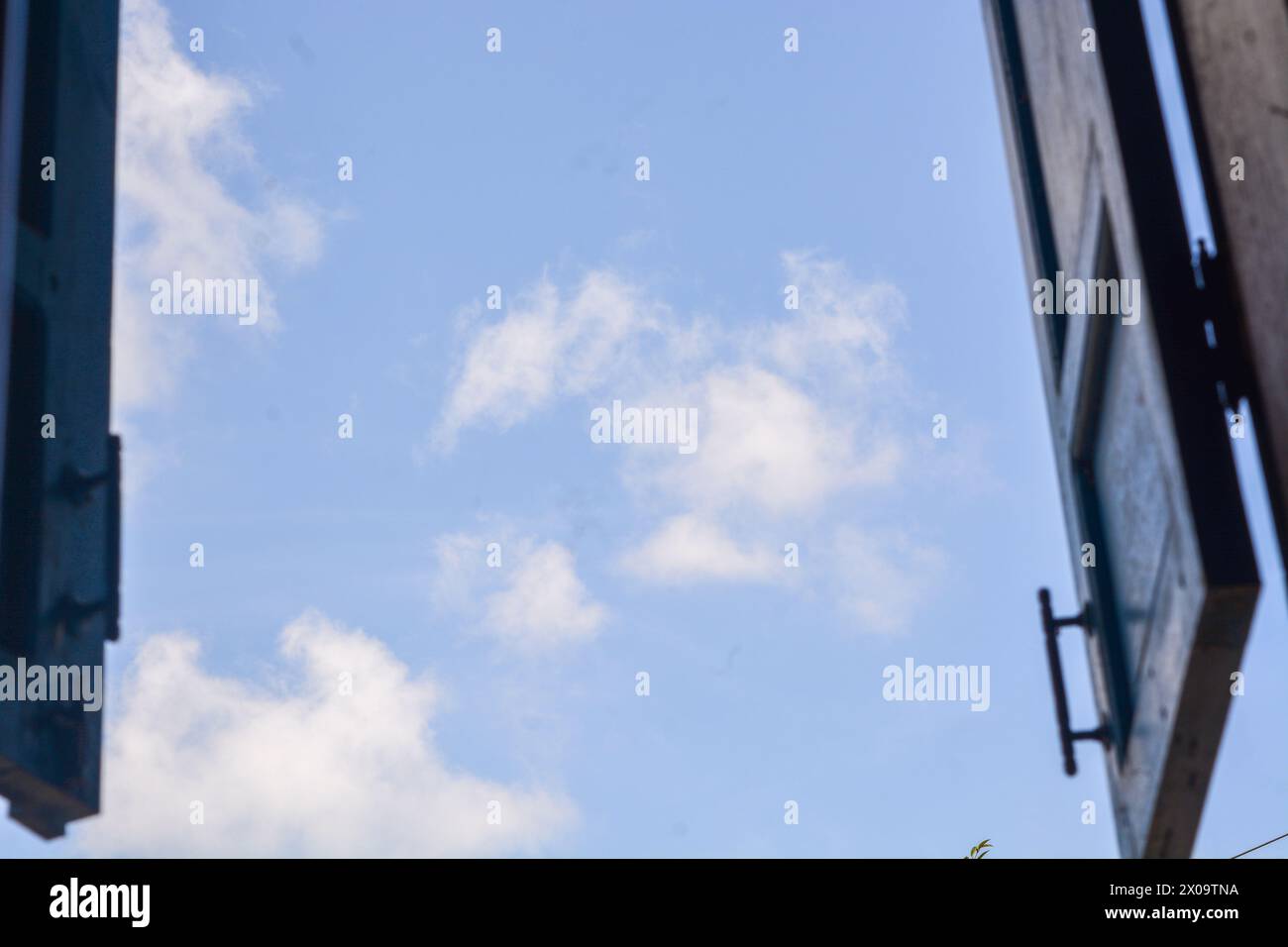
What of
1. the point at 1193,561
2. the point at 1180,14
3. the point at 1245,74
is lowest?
the point at 1193,561

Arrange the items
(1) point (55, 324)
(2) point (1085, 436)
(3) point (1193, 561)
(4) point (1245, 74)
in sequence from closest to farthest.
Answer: (3) point (1193, 561) < (4) point (1245, 74) < (2) point (1085, 436) < (1) point (55, 324)

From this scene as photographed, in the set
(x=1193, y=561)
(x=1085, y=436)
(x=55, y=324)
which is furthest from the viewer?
(x=55, y=324)

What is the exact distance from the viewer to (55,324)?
506 cm

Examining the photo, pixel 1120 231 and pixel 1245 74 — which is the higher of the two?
pixel 1245 74

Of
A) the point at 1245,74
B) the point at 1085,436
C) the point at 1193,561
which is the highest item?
the point at 1245,74
